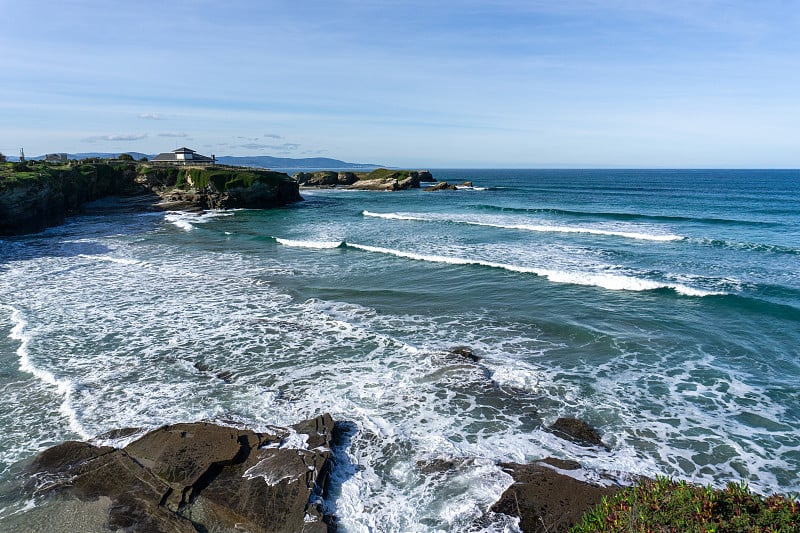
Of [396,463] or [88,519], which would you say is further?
[396,463]

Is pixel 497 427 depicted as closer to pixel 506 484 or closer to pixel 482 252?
pixel 506 484

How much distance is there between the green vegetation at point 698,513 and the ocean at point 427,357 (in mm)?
2192

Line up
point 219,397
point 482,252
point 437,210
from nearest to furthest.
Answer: point 219,397
point 482,252
point 437,210

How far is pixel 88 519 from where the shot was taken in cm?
723

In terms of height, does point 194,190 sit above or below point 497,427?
above

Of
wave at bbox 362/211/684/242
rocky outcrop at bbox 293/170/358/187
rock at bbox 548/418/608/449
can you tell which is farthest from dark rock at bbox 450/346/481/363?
rocky outcrop at bbox 293/170/358/187

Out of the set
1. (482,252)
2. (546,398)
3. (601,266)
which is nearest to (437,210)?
(482,252)

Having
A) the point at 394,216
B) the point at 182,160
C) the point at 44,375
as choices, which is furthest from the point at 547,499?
the point at 182,160

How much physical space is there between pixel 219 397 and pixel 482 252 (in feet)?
64.5

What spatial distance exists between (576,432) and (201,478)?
22.7 feet

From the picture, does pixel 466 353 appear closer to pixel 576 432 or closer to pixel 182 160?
pixel 576 432

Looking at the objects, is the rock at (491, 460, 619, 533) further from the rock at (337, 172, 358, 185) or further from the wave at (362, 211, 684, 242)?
the rock at (337, 172, 358, 185)

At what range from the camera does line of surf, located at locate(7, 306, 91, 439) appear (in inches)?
390

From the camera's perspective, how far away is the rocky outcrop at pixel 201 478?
7.18 m
